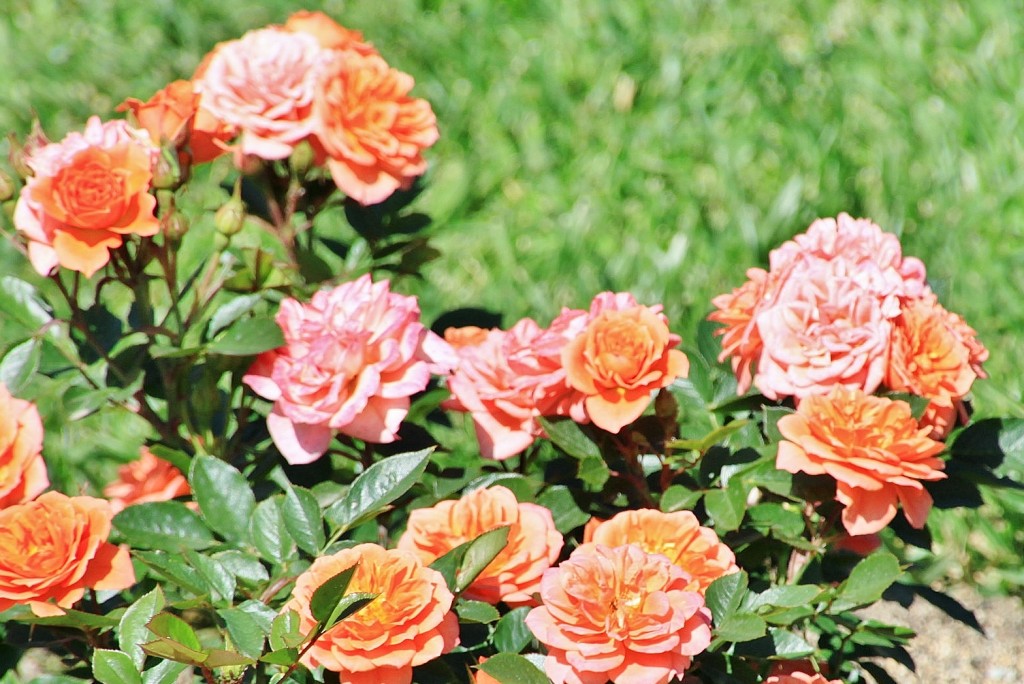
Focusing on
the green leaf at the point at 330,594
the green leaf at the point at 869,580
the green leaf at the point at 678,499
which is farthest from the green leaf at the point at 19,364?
the green leaf at the point at 869,580

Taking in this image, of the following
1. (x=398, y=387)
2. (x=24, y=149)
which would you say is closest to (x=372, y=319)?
(x=398, y=387)

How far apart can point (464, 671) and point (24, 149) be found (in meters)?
0.71

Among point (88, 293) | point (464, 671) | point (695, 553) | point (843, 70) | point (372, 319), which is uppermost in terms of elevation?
point (372, 319)

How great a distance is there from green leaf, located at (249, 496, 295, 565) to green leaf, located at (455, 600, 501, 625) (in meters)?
0.21

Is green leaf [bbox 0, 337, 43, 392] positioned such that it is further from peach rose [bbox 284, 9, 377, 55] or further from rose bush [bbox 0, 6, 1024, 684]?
peach rose [bbox 284, 9, 377, 55]

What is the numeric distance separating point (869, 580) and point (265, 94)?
84 cm

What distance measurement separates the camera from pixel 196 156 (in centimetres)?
147

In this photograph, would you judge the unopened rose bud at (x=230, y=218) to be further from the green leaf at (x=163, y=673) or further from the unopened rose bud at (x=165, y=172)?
the green leaf at (x=163, y=673)

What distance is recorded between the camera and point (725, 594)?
1.08 meters

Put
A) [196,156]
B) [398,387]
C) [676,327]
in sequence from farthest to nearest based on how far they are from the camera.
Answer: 1. [676,327]
2. [196,156]
3. [398,387]

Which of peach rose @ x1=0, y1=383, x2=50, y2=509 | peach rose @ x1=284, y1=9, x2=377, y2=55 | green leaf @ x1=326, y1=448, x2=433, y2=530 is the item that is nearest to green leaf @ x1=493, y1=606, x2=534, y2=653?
green leaf @ x1=326, y1=448, x2=433, y2=530

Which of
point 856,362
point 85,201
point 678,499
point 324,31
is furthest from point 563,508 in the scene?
point 324,31

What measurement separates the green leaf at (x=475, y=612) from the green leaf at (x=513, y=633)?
2cm

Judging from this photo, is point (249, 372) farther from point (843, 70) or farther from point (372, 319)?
point (843, 70)
